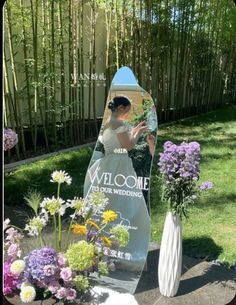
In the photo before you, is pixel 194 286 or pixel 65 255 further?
pixel 194 286

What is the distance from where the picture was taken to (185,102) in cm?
752

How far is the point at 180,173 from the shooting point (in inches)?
70.3

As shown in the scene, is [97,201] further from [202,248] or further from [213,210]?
[213,210]

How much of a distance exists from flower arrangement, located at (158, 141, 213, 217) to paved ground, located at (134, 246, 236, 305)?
1.29ft

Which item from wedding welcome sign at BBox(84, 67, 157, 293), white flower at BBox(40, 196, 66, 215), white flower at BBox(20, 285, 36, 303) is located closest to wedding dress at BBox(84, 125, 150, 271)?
wedding welcome sign at BBox(84, 67, 157, 293)

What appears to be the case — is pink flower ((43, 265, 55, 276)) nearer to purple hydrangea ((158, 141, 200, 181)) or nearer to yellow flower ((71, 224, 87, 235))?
yellow flower ((71, 224, 87, 235))

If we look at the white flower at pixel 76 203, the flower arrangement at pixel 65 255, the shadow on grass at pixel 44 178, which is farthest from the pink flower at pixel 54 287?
the shadow on grass at pixel 44 178

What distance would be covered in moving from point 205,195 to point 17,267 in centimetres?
198

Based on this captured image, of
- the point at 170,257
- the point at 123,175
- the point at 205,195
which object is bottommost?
the point at 205,195

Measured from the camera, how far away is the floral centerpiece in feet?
5.81

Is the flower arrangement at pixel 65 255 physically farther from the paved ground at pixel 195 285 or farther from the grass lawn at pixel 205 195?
the grass lawn at pixel 205 195

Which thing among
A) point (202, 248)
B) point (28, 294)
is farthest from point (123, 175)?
point (202, 248)

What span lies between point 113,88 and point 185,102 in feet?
18.9

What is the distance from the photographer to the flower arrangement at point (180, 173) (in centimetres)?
176
